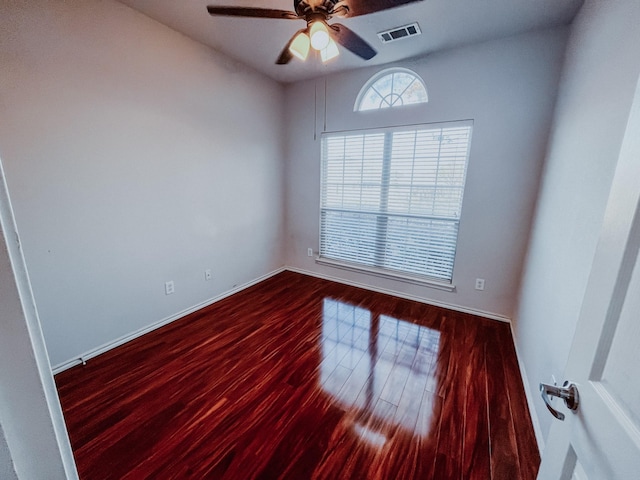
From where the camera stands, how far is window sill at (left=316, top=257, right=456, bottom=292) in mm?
2865

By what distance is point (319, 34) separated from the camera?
150cm

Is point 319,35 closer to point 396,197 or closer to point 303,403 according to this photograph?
point 396,197

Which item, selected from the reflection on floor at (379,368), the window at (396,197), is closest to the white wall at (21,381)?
the reflection on floor at (379,368)

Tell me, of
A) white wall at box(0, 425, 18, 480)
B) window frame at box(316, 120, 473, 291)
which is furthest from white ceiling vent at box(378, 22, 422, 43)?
white wall at box(0, 425, 18, 480)

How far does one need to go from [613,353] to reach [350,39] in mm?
1980

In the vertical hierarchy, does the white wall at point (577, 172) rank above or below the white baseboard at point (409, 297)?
above

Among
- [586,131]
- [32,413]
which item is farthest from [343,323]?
[32,413]

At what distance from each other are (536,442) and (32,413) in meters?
2.07

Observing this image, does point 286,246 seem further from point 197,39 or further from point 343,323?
point 197,39

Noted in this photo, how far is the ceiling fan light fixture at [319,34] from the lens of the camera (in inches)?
58.2

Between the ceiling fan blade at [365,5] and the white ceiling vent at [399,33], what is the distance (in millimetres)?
902

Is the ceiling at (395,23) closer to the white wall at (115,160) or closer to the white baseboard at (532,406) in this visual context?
the white wall at (115,160)

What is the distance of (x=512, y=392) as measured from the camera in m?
1.74

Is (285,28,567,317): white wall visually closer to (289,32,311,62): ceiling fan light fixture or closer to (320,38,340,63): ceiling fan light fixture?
(320,38,340,63): ceiling fan light fixture
